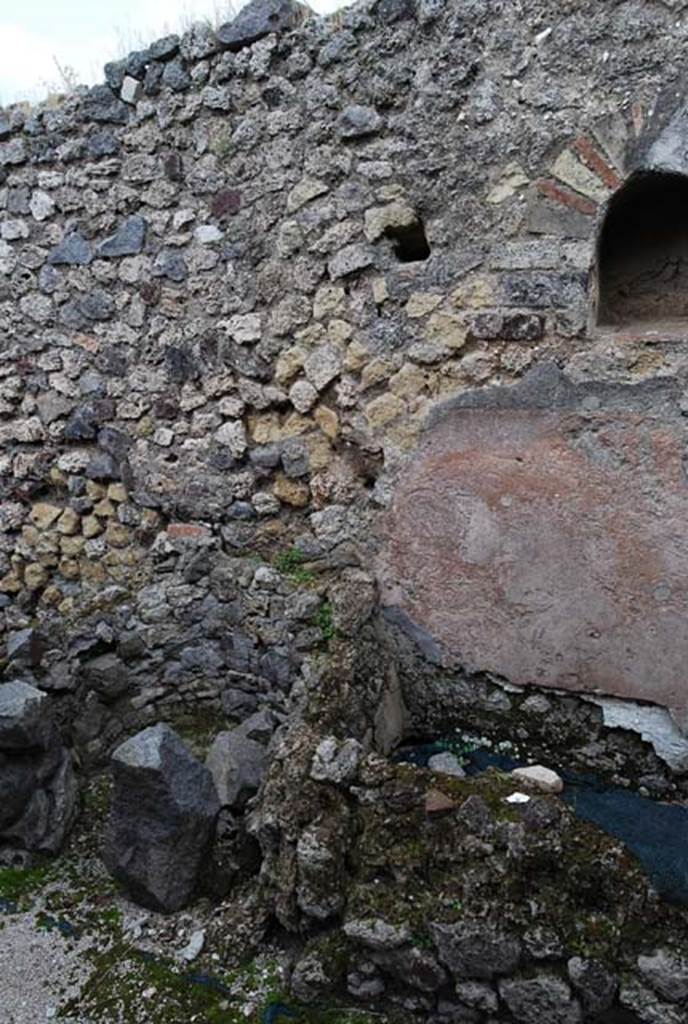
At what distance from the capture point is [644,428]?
10.5ft

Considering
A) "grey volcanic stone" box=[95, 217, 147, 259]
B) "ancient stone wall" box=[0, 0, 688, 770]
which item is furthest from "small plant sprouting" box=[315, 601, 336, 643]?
"grey volcanic stone" box=[95, 217, 147, 259]

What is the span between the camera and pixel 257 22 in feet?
12.3

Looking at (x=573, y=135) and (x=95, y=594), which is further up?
(x=573, y=135)

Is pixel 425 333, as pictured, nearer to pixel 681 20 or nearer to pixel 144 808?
pixel 681 20

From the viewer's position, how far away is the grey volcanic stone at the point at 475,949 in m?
2.29

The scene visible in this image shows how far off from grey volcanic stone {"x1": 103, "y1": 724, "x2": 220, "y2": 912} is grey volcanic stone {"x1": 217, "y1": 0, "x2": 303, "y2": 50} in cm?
291

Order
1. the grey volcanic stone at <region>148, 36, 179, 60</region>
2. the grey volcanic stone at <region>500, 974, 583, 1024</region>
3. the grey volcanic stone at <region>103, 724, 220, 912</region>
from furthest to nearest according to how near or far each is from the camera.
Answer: the grey volcanic stone at <region>148, 36, 179, 60</region> → the grey volcanic stone at <region>103, 724, 220, 912</region> → the grey volcanic stone at <region>500, 974, 583, 1024</region>

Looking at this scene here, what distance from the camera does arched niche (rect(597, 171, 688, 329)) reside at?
11.3ft

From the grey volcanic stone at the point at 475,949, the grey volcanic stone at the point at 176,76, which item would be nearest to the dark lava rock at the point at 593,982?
the grey volcanic stone at the point at 475,949

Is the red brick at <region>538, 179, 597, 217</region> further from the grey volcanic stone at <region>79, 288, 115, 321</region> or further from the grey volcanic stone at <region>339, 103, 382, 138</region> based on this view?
the grey volcanic stone at <region>79, 288, 115, 321</region>

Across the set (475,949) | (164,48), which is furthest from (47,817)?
(164,48)

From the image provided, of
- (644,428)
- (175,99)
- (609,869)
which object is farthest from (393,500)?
(175,99)

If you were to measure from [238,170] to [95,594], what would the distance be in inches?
83.4

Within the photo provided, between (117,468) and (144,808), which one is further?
(117,468)
